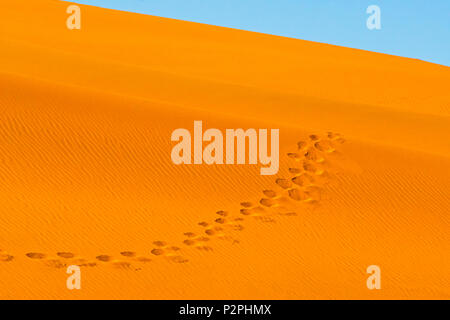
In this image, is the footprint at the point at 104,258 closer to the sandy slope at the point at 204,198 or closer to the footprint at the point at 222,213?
the sandy slope at the point at 204,198

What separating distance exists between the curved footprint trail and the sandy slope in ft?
0.10

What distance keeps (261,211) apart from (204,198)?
1.00 metres

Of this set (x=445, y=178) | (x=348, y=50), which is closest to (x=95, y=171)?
(x=445, y=178)

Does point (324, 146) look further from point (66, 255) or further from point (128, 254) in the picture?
point (66, 255)

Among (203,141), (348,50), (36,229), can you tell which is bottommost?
(36,229)

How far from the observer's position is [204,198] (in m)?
10.4

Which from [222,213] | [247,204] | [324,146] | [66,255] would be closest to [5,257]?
[66,255]

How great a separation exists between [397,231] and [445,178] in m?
2.55

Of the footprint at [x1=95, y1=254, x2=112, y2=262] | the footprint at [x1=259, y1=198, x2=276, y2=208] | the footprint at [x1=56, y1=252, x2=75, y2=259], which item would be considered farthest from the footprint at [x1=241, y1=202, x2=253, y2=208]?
the footprint at [x1=56, y1=252, x2=75, y2=259]

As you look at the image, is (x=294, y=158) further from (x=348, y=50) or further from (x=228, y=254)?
(x=348, y=50)

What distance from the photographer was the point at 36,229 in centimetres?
887

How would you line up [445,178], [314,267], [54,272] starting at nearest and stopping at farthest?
[54,272] → [314,267] → [445,178]

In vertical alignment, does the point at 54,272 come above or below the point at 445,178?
below

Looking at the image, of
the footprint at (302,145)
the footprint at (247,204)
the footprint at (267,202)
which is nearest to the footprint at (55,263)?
the footprint at (247,204)
